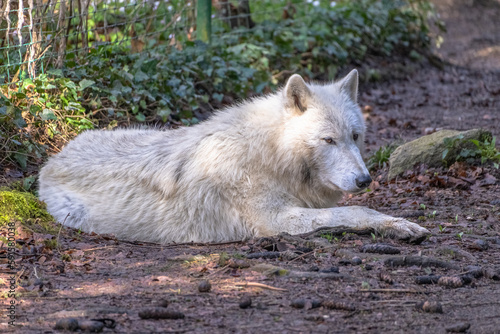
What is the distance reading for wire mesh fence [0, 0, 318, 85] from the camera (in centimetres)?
692

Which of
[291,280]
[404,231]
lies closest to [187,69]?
[404,231]

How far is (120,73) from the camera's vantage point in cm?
776

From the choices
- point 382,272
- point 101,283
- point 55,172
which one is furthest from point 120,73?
point 382,272

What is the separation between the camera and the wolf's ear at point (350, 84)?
543 centimetres

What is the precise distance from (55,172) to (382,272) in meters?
3.28

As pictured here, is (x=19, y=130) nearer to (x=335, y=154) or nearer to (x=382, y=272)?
(x=335, y=154)

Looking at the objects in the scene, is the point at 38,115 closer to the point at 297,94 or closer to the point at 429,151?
the point at 297,94

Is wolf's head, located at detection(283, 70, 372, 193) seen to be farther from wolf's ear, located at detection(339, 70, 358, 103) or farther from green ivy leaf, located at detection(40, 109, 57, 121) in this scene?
green ivy leaf, located at detection(40, 109, 57, 121)

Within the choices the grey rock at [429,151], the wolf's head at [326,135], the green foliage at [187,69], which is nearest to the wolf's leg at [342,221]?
the wolf's head at [326,135]

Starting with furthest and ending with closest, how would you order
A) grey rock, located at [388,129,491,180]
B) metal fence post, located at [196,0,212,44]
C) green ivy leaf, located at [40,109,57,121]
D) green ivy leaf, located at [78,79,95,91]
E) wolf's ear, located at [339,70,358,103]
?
1. metal fence post, located at [196,0,212,44]
2. green ivy leaf, located at [78,79,95,91]
3. grey rock, located at [388,129,491,180]
4. green ivy leaf, located at [40,109,57,121]
5. wolf's ear, located at [339,70,358,103]

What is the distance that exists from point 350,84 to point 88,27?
443 centimetres

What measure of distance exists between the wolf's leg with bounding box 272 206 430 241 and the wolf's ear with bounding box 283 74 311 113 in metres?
0.88

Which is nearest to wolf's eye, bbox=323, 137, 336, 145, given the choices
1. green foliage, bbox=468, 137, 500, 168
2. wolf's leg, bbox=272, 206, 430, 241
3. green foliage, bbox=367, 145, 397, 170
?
wolf's leg, bbox=272, 206, 430, 241

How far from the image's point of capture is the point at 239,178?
5105mm
